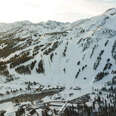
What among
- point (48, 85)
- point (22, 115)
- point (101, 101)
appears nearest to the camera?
point (22, 115)

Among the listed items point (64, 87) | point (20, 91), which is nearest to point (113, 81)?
point (64, 87)

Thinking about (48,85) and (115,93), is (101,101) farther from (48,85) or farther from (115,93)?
(48,85)

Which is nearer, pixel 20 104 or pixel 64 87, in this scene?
pixel 20 104

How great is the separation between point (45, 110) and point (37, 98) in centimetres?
3700

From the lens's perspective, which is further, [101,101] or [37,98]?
[37,98]

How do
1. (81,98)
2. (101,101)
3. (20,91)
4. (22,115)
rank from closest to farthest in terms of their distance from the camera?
(22,115) < (101,101) < (81,98) < (20,91)

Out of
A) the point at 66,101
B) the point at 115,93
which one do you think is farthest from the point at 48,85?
the point at 115,93

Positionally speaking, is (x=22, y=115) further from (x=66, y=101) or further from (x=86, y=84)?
(x=86, y=84)

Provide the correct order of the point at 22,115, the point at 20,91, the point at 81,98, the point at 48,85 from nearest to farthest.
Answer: the point at 22,115 → the point at 81,98 → the point at 20,91 → the point at 48,85

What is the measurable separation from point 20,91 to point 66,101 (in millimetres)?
48028

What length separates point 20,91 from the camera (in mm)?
187125

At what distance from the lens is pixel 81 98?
160 meters

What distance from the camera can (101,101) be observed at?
150 m

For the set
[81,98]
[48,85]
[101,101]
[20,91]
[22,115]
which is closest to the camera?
[22,115]
